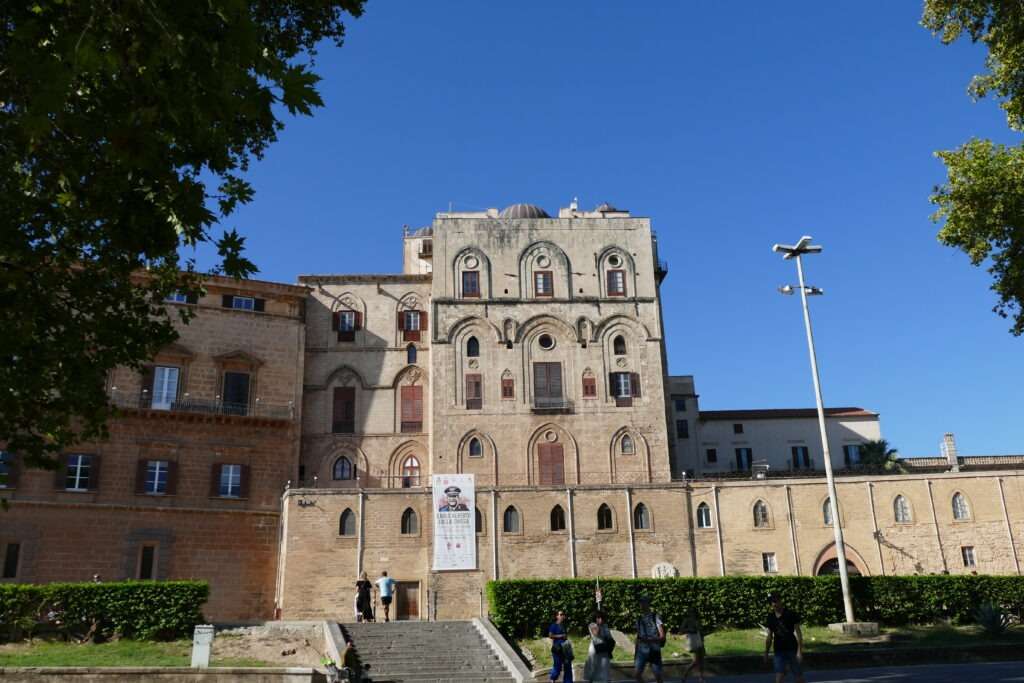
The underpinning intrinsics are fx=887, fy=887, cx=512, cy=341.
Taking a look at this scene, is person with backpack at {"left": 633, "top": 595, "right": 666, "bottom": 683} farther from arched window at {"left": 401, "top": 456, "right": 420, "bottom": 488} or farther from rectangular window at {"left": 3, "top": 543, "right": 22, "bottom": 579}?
rectangular window at {"left": 3, "top": 543, "right": 22, "bottom": 579}

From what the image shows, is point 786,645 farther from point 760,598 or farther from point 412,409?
point 412,409

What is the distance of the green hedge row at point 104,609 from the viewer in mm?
25031

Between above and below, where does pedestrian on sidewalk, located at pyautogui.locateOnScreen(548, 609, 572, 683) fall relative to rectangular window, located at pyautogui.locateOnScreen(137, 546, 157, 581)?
below

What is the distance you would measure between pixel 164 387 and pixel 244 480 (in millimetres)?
5223

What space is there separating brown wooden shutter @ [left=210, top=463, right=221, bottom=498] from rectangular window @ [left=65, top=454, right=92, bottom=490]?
4629 millimetres

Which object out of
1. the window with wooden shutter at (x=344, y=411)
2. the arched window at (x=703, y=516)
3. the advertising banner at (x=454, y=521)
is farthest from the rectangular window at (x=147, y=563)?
the arched window at (x=703, y=516)

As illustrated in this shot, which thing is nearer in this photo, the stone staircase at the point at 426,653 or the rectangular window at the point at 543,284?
the stone staircase at the point at 426,653

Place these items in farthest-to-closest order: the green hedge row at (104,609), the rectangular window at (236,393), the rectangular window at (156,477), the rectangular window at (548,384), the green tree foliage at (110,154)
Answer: the rectangular window at (548,384) < the rectangular window at (236,393) < the rectangular window at (156,477) < the green hedge row at (104,609) < the green tree foliage at (110,154)

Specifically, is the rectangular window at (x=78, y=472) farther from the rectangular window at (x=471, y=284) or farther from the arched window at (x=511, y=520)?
the rectangular window at (x=471, y=284)

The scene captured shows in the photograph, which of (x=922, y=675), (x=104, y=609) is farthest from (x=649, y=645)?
(x=104, y=609)

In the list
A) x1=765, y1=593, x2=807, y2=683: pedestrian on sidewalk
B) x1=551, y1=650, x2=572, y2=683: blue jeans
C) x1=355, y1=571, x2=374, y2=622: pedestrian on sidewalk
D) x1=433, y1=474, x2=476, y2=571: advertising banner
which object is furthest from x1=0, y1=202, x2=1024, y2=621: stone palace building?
x1=765, y1=593, x2=807, y2=683: pedestrian on sidewalk

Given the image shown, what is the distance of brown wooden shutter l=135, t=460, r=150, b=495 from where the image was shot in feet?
117

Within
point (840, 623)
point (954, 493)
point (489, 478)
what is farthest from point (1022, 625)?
point (489, 478)

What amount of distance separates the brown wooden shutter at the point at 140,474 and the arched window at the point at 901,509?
30.6m
